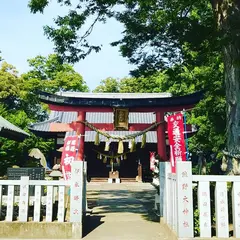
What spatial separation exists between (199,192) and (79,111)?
8107mm

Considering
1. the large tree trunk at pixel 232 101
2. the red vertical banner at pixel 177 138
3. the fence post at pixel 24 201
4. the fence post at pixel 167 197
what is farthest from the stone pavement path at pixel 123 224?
the large tree trunk at pixel 232 101

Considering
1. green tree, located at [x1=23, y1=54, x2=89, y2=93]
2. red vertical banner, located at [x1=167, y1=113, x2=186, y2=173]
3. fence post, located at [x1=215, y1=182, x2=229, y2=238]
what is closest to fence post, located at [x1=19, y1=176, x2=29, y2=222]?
fence post, located at [x1=215, y1=182, x2=229, y2=238]

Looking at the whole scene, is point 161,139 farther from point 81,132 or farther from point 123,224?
point 123,224

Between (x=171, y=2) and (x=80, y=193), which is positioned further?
(x=171, y=2)

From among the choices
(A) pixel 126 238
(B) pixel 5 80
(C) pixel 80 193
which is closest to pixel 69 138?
(C) pixel 80 193

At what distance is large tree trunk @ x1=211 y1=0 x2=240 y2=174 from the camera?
7855mm

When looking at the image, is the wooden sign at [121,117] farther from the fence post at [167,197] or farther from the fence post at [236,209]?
the fence post at [236,209]

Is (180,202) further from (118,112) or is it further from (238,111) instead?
(118,112)

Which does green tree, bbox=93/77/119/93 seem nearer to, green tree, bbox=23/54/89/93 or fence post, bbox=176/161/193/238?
green tree, bbox=23/54/89/93

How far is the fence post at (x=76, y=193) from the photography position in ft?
24.3

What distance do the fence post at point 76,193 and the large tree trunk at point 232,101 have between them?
364cm

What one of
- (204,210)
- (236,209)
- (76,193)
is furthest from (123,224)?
(236,209)

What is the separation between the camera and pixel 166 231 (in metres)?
7.77

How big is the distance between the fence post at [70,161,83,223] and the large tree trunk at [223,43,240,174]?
3.64 meters
